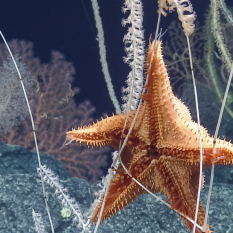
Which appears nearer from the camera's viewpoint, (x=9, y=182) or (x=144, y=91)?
(x=144, y=91)

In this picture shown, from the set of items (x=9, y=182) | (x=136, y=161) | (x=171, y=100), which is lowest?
(x=9, y=182)

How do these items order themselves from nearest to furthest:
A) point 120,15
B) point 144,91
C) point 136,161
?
1. point 144,91
2. point 136,161
3. point 120,15

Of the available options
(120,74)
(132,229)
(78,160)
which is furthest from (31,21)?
(132,229)

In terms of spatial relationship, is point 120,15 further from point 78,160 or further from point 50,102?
point 78,160

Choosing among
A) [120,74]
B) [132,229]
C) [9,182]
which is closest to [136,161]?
[132,229]

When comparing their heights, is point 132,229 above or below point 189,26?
below

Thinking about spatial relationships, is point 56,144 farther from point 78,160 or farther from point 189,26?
point 189,26

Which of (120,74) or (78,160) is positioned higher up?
(120,74)

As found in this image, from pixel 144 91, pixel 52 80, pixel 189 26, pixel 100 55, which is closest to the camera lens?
pixel 189 26

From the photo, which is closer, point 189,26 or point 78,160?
point 189,26
